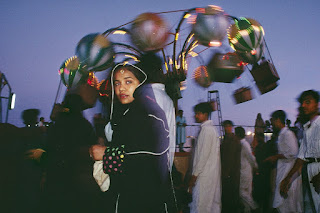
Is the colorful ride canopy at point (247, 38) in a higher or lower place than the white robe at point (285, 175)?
higher

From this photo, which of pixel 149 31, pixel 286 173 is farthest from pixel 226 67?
pixel 286 173

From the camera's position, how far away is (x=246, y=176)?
5.93 m

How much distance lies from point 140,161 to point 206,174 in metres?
3.04

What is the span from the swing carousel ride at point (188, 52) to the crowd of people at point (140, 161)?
1.16m

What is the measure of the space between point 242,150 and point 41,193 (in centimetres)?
428

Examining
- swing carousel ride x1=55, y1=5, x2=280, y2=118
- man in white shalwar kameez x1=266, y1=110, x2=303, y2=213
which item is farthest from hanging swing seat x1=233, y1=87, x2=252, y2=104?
man in white shalwar kameez x1=266, y1=110, x2=303, y2=213

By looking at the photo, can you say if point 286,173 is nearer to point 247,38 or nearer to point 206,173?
point 206,173

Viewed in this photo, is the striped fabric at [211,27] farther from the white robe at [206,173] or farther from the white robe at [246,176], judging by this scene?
the white robe at [246,176]

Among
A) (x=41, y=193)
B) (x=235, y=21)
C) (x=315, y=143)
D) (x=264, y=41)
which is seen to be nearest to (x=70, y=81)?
(x=41, y=193)

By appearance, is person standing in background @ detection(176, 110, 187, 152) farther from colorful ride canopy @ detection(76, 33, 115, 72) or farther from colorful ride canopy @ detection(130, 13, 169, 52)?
colorful ride canopy @ detection(130, 13, 169, 52)

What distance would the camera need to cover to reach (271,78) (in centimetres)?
625

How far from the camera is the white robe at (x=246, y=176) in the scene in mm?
5836

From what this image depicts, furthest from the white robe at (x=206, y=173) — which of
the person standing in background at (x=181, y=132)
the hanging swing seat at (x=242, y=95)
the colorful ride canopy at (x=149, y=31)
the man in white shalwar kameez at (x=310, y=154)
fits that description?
the person standing in background at (x=181, y=132)

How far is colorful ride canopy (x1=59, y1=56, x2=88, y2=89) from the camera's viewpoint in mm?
6326
